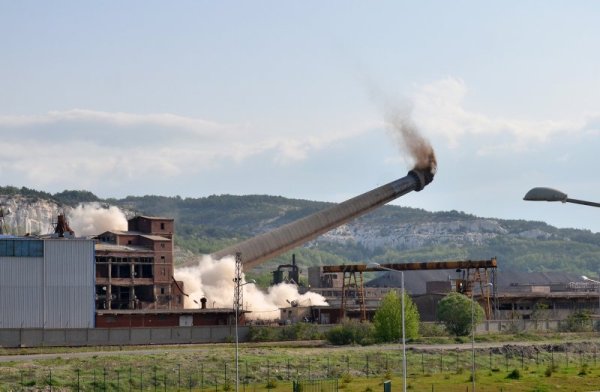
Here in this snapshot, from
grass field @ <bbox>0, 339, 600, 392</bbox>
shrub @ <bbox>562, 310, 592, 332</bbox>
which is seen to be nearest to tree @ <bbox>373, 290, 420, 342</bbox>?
grass field @ <bbox>0, 339, 600, 392</bbox>

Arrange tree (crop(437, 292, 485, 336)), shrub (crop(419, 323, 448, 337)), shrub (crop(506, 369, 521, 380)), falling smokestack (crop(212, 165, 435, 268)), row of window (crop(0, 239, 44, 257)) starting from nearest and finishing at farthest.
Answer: shrub (crop(506, 369, 521, 380)) → row of window (crop(0, 239, 44, 257)) → shrub (crop(419, 323, 448, 337)) → tree (crop(437, 292, 485, 336)) → falling smokestack (crop(212, 165, 435, 268))

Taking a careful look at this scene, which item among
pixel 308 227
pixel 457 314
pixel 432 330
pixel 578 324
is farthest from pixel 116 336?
pixel 578 324

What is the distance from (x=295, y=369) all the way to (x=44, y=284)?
1432 inches

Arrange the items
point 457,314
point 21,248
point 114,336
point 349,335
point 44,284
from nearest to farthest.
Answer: point 114,336, point 21,248, point 44,284, point 349,335, point 457,314

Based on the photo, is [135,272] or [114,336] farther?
[135,272]

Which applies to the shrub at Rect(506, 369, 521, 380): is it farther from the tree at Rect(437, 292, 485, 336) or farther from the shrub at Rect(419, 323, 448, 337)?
the tree at Rect(437, 292, 485, 336)

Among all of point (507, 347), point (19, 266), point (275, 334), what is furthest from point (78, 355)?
point (507, 347)

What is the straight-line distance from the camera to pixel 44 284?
113875 mm

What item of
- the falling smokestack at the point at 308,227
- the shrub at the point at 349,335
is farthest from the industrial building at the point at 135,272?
the shrub at the point at 349,335

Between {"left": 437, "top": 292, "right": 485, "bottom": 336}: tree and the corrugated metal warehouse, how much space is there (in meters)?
39.4

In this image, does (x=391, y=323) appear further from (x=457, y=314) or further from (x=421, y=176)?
(x=421, y=176)

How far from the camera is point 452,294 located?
432 ft

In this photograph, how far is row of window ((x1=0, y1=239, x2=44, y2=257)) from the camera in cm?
11294

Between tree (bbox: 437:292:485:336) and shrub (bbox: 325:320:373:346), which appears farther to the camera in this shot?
tree (bbox: 437:292:485:336)
